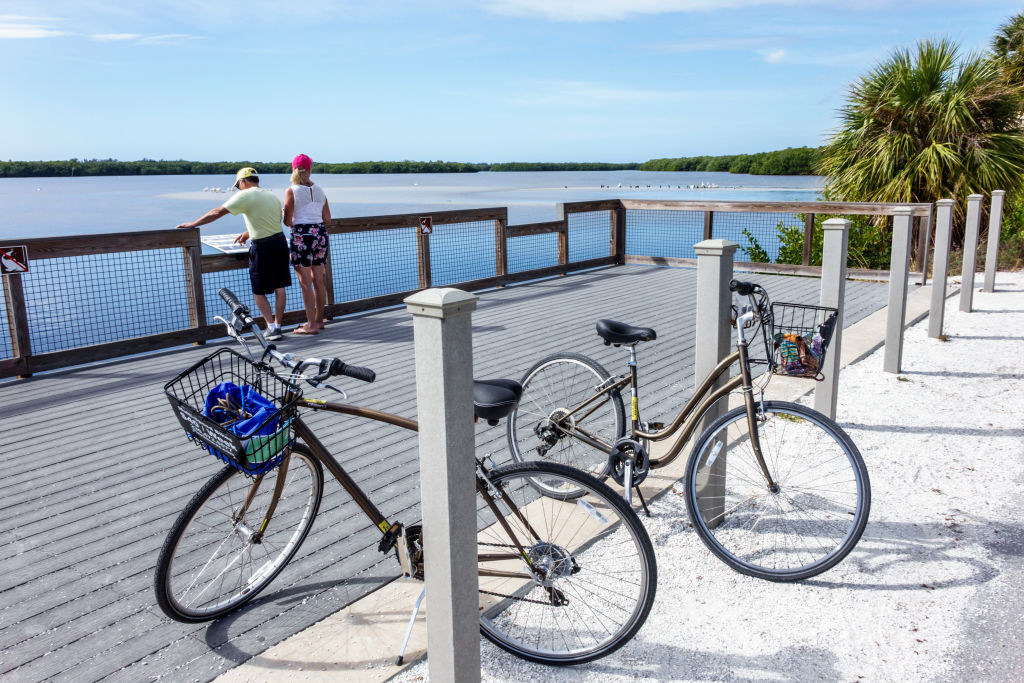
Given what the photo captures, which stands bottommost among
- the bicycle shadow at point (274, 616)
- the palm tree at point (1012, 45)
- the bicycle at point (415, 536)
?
the bicycle shadow at point (274, 616)

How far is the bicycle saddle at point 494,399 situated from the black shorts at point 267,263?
17.3ft

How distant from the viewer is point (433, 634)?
84.7 inches

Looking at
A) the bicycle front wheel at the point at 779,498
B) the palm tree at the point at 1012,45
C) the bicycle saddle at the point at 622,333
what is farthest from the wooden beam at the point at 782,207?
the palm tree at the point at 1012,45

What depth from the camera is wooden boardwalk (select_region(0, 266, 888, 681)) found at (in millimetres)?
2662

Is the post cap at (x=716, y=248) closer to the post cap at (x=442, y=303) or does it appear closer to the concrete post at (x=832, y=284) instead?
the concrete post at (x=832, y=284)

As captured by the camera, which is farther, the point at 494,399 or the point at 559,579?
the point at 559,579

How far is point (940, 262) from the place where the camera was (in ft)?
22.4

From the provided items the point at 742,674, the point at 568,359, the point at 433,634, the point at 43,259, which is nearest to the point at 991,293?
the point at 568,359

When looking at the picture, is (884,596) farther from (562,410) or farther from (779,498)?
(562,410)

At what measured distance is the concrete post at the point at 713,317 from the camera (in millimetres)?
3240

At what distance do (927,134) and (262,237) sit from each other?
11068 millimetres

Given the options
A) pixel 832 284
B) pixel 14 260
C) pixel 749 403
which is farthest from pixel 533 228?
pixel 749 403

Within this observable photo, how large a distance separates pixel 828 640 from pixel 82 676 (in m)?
2.46

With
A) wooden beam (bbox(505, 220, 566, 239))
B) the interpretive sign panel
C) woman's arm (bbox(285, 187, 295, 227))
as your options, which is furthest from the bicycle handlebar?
wooden beam (bbox(505, 220, 566, 239))
